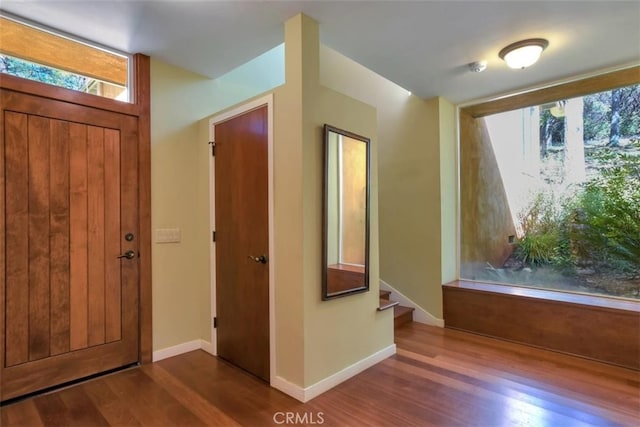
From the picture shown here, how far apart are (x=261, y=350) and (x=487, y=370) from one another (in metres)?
1.78

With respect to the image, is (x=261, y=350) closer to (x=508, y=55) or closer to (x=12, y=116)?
(x=12, y=116)

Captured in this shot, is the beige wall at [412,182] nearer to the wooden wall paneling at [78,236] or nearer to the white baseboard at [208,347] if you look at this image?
the white baseboard at [208,347]

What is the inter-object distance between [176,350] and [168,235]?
1012 millimetres

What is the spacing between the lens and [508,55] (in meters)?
2.66

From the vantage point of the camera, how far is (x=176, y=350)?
2945 millimetres

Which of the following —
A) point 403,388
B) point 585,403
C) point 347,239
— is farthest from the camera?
point 347,239

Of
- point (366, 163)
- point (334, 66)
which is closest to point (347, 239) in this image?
point (366, 163)

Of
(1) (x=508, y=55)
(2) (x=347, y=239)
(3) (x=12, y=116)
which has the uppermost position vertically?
(1) (x=508, y=55)

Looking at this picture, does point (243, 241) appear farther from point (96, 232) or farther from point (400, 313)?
point (400, 313)

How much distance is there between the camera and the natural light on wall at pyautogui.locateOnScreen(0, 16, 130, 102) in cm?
227

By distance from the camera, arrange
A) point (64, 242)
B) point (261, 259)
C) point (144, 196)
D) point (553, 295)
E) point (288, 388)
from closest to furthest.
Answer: point (288, 388), point (64, 242), point (261, 259), point (144, 196), point (553, 295)

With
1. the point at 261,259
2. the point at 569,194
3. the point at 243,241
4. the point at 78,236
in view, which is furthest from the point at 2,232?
the point at 569,194

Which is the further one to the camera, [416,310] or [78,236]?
[416,310]

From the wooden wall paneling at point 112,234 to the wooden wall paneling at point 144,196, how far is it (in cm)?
16
